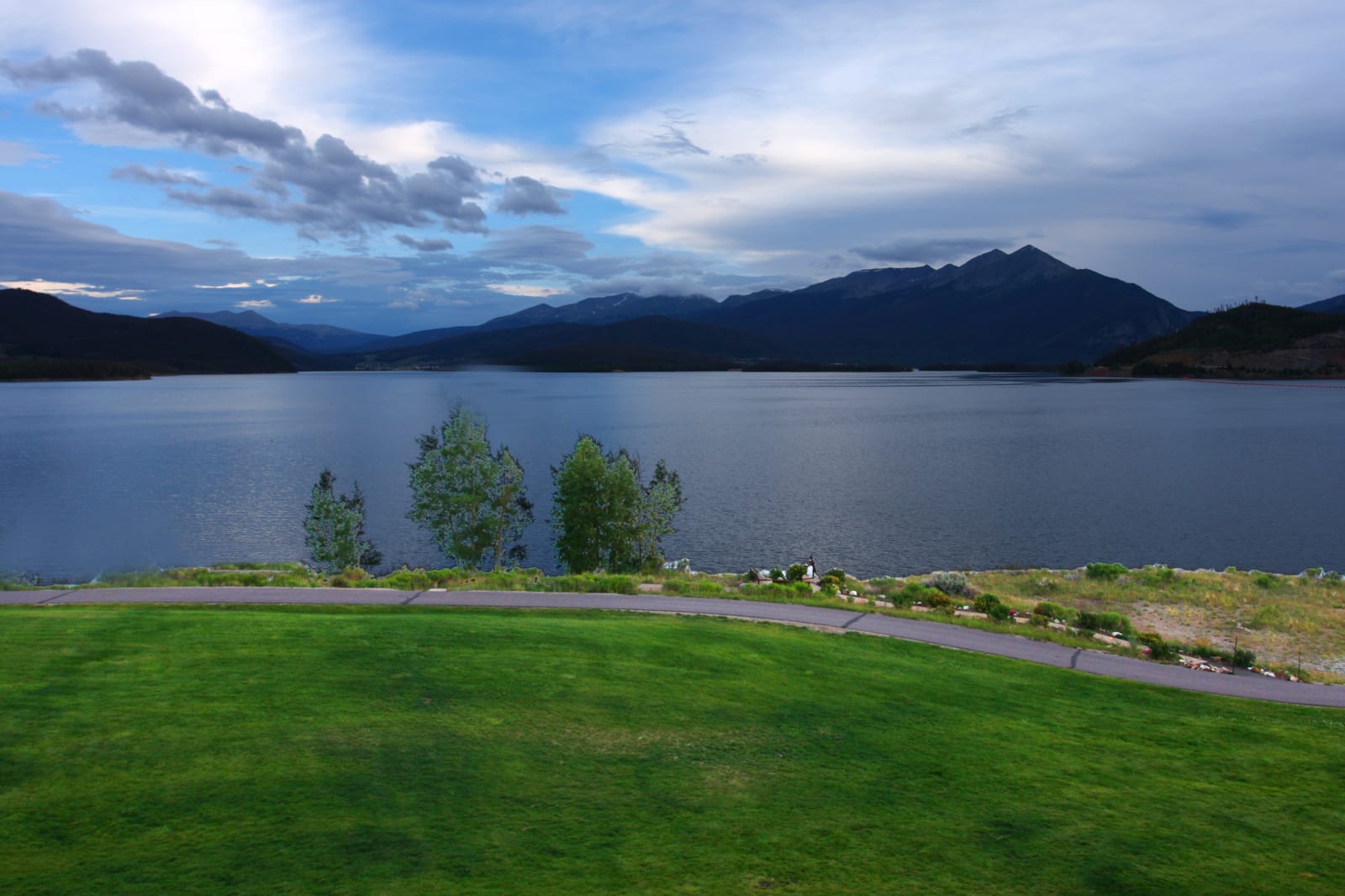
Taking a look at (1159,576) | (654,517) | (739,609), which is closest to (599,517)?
(654,517)

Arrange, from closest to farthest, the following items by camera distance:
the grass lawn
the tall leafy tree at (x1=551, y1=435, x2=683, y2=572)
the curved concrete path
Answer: the grass lawn, the curved concrete path, the tall leafy tree at (x1=551, y1=435, x2=683, y2=572)

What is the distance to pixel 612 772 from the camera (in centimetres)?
891

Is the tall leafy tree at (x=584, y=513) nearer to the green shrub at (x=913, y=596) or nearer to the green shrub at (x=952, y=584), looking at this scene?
the green shrub at (x=952, y=584)

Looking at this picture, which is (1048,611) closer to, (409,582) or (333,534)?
(409,582)

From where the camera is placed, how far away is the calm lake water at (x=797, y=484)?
159 ft

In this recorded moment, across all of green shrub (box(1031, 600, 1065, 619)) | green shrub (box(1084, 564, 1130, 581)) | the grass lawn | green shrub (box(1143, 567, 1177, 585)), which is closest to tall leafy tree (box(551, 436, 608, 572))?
green shrub (box(1084, 564, 1130, 581))

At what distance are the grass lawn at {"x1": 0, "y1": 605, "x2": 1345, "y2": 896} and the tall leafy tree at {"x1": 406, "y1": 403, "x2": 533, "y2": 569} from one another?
3227cm

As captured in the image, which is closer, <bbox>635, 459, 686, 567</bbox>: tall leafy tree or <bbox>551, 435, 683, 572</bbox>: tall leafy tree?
<bbox>551, 435, 683, 572</bbox>: tall leafy tree

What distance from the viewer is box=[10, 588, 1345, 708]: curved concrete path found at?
15062mm

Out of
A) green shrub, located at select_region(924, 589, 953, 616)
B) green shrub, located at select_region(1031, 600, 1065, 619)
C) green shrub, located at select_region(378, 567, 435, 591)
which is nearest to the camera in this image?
green shrub, located at select_region(378, 567, 435, 591)

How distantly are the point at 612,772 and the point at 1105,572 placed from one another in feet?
104

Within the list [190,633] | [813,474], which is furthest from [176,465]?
[190,633]

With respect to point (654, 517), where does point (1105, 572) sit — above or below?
below

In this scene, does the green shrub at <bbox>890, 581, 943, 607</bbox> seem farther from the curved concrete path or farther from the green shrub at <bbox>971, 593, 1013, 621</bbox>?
the curved concrete path
